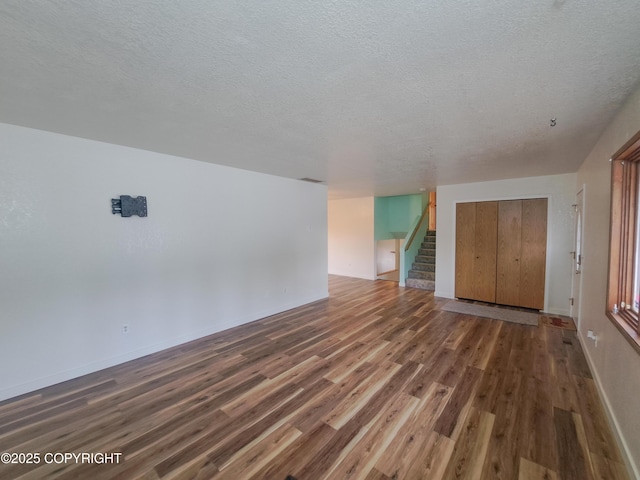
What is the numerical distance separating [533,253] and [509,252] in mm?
357

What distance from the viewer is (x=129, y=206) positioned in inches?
118

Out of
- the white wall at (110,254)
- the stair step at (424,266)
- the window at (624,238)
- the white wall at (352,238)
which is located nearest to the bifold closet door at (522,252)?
the stair step at (424,266)

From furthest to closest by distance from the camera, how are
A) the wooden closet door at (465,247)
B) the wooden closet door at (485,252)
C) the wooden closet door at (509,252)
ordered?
the wooden closet door at (465,247), the wooden closet door at (485,252), the wooden closet door at (509,252)

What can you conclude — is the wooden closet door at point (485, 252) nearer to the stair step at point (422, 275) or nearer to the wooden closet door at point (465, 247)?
the wooden closet door at point (465, 247)

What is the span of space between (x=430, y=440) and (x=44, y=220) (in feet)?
12.8

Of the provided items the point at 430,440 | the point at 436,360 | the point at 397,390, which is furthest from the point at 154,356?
the point at 436,360

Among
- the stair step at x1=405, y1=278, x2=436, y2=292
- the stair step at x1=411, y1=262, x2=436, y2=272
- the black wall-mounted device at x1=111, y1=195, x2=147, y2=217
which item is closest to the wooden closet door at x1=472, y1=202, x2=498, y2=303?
the stair step at x1=405, y1=278, x2=436, y2=292

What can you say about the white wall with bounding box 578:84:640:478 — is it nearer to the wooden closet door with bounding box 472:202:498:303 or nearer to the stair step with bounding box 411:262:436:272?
the wooden closet door with bounding box 472:202:498:303

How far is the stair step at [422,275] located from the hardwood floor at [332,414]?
3083 millimetres

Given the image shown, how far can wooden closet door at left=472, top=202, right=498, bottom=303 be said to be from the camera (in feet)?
17.0

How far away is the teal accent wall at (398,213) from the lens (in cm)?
798

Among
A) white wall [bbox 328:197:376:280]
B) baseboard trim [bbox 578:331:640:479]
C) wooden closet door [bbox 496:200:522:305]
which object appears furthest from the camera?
white wall [bbox 328:197:376:280]

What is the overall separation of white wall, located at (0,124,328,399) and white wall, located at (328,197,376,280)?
3.69m

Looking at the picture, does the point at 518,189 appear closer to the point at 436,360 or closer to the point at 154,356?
the point at 436,360
